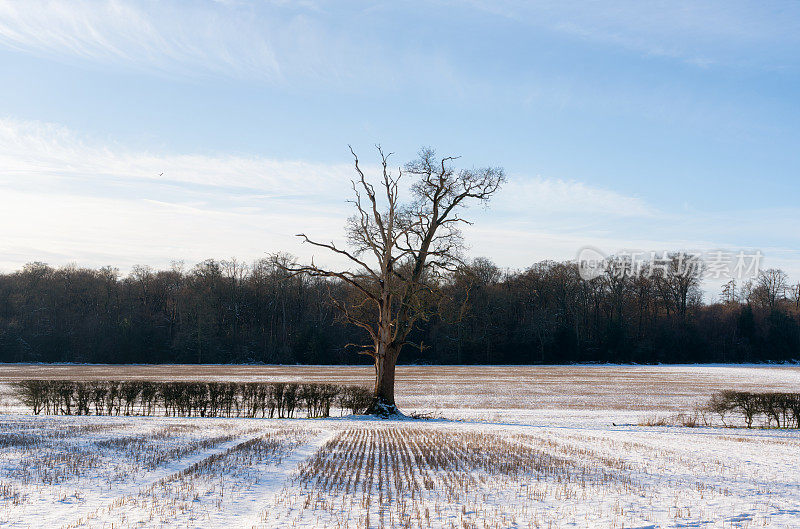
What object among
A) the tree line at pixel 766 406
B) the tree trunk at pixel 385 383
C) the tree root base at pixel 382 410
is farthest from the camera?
the tree trunk at pixel 385 383

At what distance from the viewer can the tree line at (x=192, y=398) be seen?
26.0 m

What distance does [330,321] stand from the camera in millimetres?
92000

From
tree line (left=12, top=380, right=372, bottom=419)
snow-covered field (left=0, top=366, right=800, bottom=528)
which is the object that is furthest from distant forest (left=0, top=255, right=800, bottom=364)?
snow-covered field (left=0, top=366, right=800, bottom=528)

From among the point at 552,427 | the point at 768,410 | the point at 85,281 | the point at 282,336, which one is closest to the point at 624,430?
the point at 552,427

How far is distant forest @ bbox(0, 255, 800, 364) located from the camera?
83.7 m

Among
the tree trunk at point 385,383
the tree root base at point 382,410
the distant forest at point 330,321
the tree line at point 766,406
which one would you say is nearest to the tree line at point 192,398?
the tree root base at point 382,410

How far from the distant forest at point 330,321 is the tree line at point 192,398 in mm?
52566

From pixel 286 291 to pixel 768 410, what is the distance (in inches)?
3058

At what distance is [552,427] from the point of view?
2202cm

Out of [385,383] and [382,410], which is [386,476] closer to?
[382,410]

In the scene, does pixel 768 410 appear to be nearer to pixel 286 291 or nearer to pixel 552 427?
pixel 552 427

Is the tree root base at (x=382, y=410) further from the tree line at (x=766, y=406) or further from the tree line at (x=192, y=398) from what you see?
the tree line at (x=766, y=406)

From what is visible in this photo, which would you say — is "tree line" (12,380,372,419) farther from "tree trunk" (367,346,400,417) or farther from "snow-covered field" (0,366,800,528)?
"snow-covered field" (0,366,800,528)

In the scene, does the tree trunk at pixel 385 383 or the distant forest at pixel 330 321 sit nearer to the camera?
the tree trunk at pixel 385 383
